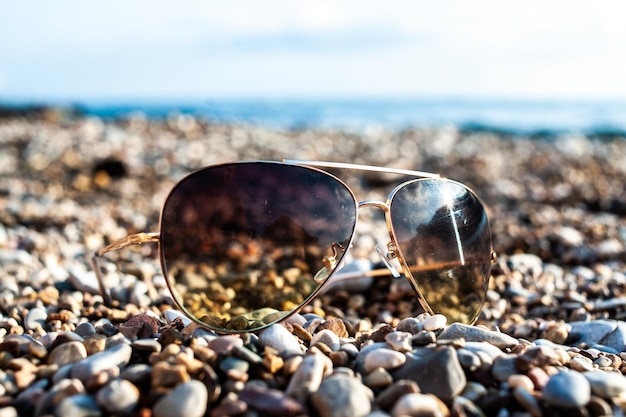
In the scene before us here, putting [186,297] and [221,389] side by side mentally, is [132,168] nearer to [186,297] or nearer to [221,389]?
[186,297]

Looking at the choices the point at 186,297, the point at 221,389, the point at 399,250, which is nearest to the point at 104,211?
the point at 186,297

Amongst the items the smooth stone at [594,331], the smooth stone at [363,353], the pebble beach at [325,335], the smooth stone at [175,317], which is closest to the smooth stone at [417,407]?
the pebble beach at [325,335]

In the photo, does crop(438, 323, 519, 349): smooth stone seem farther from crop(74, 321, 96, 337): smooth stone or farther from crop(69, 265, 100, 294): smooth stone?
crop(69, 265, 100, 294): smooth stone

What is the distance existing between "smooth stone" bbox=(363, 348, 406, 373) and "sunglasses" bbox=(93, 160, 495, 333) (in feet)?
1.53

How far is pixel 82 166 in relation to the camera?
7.25 metres

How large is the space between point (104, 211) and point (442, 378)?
4.22 metres

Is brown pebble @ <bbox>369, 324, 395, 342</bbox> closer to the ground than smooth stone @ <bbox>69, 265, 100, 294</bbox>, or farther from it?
farther from it

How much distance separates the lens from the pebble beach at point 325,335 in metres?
1.31

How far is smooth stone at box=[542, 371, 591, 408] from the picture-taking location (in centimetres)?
130

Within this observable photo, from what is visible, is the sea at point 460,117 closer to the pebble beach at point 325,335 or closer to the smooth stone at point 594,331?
the pebble beach at point 325,335

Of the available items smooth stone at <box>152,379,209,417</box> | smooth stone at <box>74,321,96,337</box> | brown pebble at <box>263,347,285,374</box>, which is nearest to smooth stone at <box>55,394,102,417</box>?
smooth stone at <box>152,379,209,417</box>

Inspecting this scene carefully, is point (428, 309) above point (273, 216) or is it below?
below

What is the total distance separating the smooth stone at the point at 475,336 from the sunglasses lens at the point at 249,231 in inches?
19.0

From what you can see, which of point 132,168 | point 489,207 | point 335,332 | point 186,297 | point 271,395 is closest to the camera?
point 271,395
